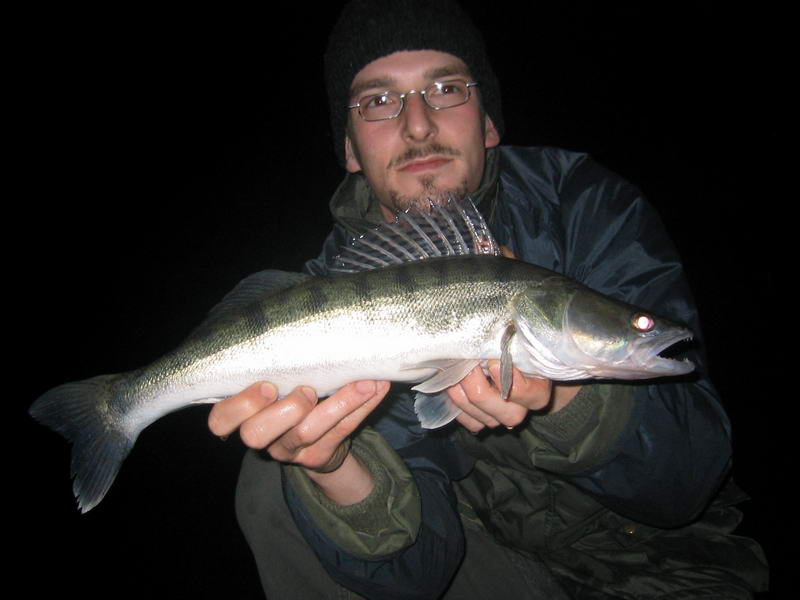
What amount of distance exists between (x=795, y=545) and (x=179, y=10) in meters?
20.2

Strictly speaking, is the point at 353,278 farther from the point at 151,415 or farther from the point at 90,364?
the point at 90,364

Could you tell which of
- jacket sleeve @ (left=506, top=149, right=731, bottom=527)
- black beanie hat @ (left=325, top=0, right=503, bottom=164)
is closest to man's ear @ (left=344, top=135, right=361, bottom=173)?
black beanie hat @ (left=325, top=0, right=503, bottom=164)

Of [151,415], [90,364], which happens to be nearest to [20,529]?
[90,364]

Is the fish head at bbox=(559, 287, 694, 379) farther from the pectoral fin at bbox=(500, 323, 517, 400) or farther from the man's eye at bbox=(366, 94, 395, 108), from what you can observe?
the man's eye at bbox=(366, 94, 395, 108)

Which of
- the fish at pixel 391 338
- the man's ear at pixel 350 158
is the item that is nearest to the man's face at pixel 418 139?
the man's ear at pixel 350 158

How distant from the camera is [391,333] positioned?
1.67 metres

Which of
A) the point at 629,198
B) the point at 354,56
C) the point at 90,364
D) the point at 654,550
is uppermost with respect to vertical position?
the point at 354,56

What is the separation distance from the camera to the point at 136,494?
5426 millimetres

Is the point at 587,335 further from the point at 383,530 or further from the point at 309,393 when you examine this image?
the point at 383,530

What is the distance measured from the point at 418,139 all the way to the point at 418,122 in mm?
85

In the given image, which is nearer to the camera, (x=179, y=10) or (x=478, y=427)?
(x=478, y=427)

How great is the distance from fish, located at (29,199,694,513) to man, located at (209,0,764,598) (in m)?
0.09

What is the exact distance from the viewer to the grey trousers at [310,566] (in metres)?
2.48

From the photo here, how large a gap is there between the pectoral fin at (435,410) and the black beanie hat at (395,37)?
1.97 meters
